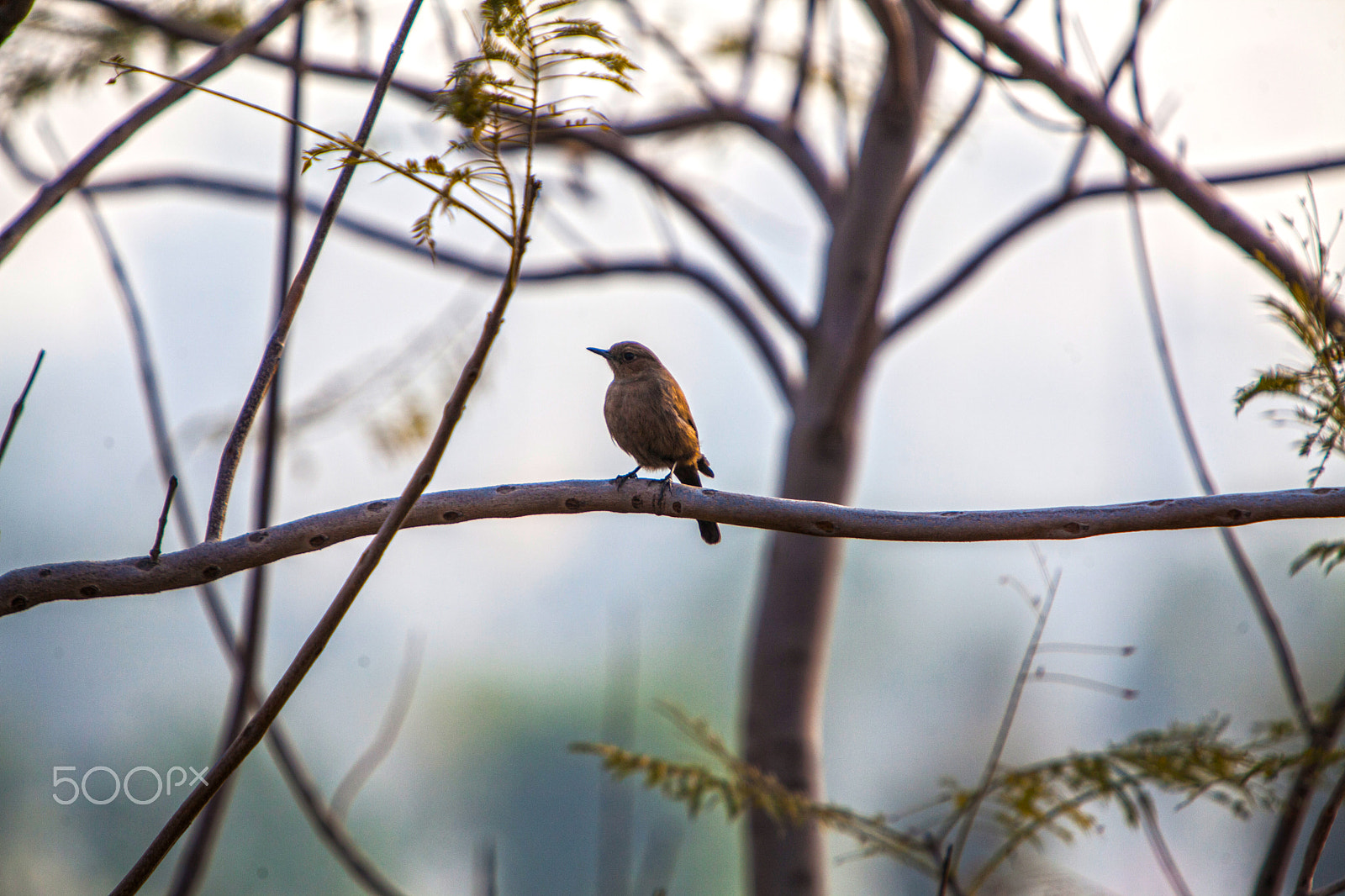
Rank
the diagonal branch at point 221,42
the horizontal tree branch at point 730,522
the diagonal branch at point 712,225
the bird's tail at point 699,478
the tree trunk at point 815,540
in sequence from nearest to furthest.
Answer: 1. the horizontal tree branch at point 730,522
2. the diagonal branch at point 221,42
3. the bird's tail at point 699,478
4. the tree trunk at point 815,540
5. the diagonal branch at point 712,225

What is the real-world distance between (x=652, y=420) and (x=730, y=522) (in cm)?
194

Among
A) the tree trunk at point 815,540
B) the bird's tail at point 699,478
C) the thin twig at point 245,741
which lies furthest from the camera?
the tree trunk at point 815,540

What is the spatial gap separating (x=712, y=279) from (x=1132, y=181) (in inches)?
83.8

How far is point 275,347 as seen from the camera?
2189mm

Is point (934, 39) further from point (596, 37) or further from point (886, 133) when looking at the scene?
point (596, 37)

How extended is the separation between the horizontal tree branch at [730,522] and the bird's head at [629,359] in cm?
234

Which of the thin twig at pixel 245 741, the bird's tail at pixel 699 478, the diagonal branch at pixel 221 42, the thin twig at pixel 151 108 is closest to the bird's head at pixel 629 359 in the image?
the bird's tail at pixel 699 478

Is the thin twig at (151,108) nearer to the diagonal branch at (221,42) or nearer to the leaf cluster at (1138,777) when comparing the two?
the diagonal branch at (221,42)

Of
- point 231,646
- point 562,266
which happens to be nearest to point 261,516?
point 231,646

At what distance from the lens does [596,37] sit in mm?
1643

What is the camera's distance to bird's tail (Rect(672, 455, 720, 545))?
4133mm

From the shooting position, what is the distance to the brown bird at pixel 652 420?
4172 millimetres

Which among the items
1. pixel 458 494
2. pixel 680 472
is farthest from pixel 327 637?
pixel 680 472

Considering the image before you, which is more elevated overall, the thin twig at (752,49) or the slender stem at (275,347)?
the thin twig at (752,49)
